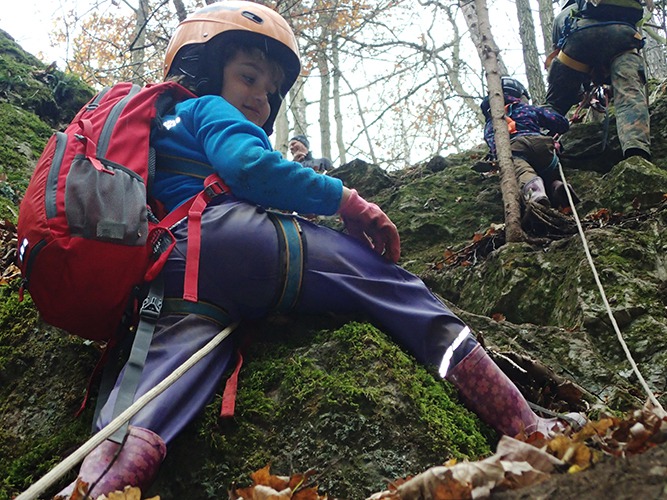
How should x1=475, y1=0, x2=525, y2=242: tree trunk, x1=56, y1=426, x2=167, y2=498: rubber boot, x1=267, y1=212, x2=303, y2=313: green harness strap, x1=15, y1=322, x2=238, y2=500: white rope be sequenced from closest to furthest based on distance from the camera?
x1=15, y1=322, x2=238, y2=500: white rope < x1=56, y1=426, x2=167, y2=498: rubber boot < x1=267, y1=212, x2=303, y2=313: green harness strap < x1=475, y1=0, x2=525, y2=242: tree trunk

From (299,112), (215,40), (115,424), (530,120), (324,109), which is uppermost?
(299,112)

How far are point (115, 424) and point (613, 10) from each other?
21.2 feet

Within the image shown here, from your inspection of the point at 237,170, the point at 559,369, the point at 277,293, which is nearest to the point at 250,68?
the point at 237,170

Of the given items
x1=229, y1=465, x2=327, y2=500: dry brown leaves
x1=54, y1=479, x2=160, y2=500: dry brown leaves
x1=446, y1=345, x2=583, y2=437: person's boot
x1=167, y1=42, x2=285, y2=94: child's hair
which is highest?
x1=167, y1=42, x2=285, y2=94: child's hair

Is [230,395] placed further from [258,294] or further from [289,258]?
[289,258]

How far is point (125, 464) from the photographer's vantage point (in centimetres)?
175

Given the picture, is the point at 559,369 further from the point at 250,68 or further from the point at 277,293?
the point at 250,68

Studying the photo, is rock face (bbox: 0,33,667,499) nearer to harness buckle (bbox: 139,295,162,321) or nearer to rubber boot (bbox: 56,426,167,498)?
rubber boot (bbox: 56,426,167,498)

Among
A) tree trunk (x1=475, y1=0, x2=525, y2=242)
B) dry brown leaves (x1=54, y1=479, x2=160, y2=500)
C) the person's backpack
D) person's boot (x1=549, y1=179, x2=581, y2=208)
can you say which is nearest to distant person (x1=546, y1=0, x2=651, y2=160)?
the person's backpack

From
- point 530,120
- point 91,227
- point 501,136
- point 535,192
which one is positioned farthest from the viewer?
point 530,120

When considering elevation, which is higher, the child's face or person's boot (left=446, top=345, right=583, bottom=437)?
the child's face

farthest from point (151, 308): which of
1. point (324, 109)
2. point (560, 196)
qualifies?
point (324, 109)

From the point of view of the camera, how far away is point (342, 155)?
2105cm

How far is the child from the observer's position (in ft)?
17.5
